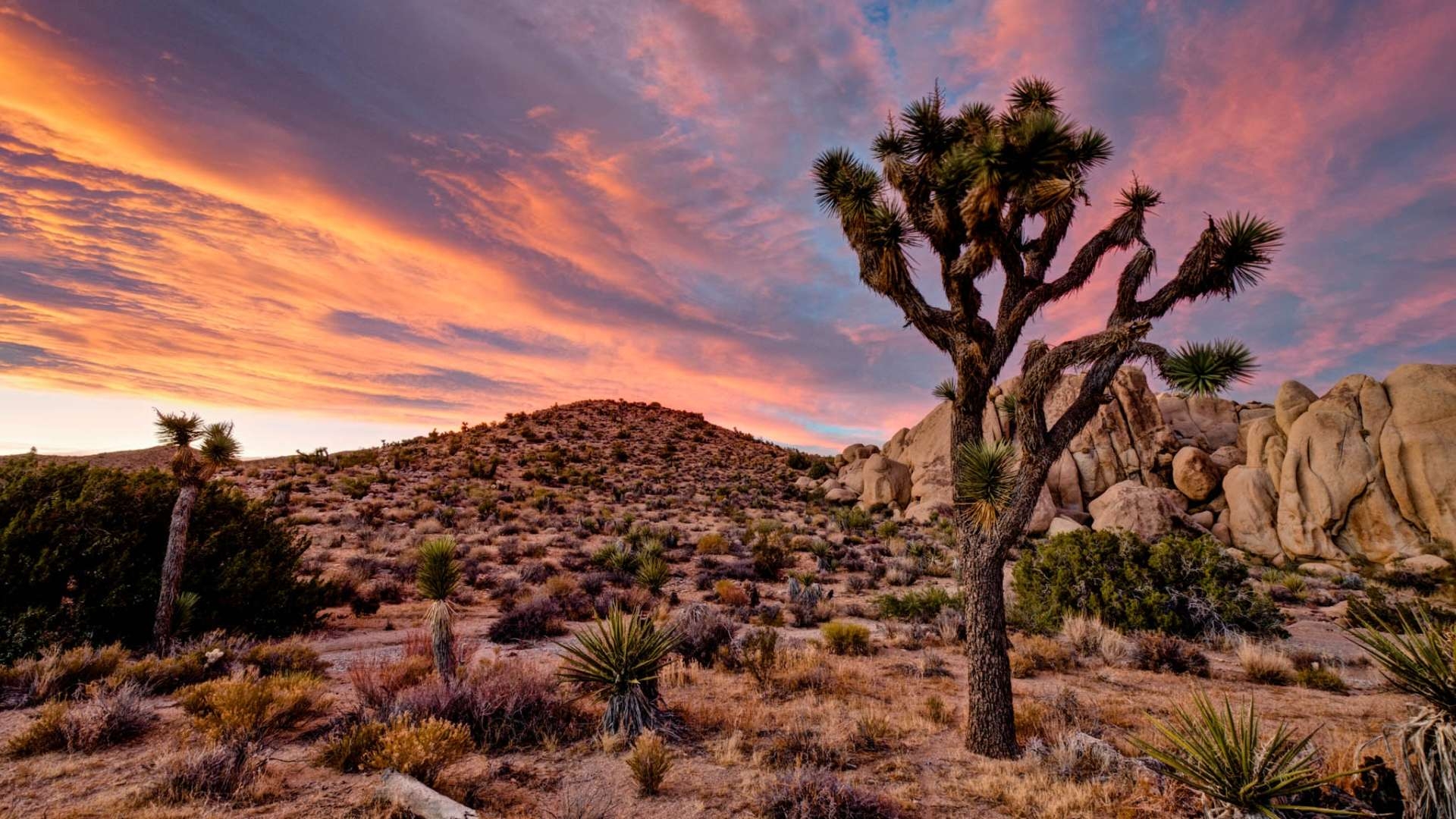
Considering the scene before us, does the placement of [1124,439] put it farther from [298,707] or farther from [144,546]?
[144,546]

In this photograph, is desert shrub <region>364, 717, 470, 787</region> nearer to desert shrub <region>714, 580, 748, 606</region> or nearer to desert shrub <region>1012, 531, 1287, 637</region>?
desert shrub <region>714, 580, 748, 606</region>

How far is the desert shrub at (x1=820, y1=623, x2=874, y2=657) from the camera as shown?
35.5ft

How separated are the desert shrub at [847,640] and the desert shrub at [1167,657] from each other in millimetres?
4744

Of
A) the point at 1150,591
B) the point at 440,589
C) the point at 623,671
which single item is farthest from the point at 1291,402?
the point at 440,589

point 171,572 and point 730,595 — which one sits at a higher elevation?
point 171,572

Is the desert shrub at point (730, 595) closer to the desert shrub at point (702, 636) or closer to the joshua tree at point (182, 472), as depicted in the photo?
the desert shrub at point (702, 636)

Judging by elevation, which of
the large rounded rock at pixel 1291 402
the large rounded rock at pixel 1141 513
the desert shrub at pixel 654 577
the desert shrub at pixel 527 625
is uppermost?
the large rounded rock at pixel 1291 402

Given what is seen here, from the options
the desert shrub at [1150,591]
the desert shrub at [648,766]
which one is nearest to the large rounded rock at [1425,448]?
the desert shrub at [1150,591]

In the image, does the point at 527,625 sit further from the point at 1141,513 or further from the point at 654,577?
the point at 1141,513

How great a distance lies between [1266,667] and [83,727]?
53.4ft

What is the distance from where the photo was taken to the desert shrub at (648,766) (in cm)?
553

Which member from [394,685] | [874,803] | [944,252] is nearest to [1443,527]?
[944,252]

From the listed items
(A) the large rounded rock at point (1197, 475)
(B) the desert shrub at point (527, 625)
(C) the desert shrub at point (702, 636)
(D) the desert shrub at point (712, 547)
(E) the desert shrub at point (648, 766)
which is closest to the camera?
(E) the desert shrub at point (648, 766)

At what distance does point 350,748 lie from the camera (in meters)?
5.73
